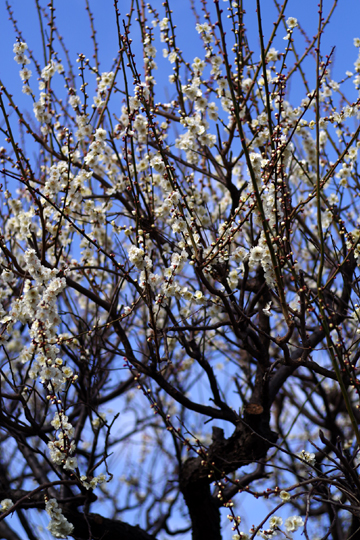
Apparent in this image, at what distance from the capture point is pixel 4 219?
222 inches

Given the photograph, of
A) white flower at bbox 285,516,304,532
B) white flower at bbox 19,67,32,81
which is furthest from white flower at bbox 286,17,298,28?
white flower at bbox 285,516,304,532

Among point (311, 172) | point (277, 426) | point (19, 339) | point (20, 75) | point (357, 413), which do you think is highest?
point (20, 75)

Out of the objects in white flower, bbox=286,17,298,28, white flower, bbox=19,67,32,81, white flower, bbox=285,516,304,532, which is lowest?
white flower, bbox=285,516,304,532

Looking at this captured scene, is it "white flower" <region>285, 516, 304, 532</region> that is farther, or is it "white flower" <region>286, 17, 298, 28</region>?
"white flower" <region>286, 17, 298, 28</region>

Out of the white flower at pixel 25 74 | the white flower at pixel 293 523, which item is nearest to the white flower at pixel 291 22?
the white flower at pixel 25 74

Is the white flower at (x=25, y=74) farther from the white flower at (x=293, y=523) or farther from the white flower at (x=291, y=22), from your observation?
the white flower at (x=293, y=523)

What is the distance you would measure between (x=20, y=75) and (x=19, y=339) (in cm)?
321

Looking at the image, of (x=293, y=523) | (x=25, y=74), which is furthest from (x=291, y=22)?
(x=293, y=523)

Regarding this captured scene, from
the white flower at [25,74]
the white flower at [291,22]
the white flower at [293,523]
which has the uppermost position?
the white flower at [25,74]

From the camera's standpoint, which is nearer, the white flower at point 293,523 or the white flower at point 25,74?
the white flower at point 293,523

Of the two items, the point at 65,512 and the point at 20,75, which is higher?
the point at 20,75

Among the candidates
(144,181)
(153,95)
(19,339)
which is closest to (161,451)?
(19,339)

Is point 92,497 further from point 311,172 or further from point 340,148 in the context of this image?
point 340,148

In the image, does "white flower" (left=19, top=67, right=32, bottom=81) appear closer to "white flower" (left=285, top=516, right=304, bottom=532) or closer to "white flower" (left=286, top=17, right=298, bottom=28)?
"white flower" (left=286, top=17, right=298, bottom=28)
